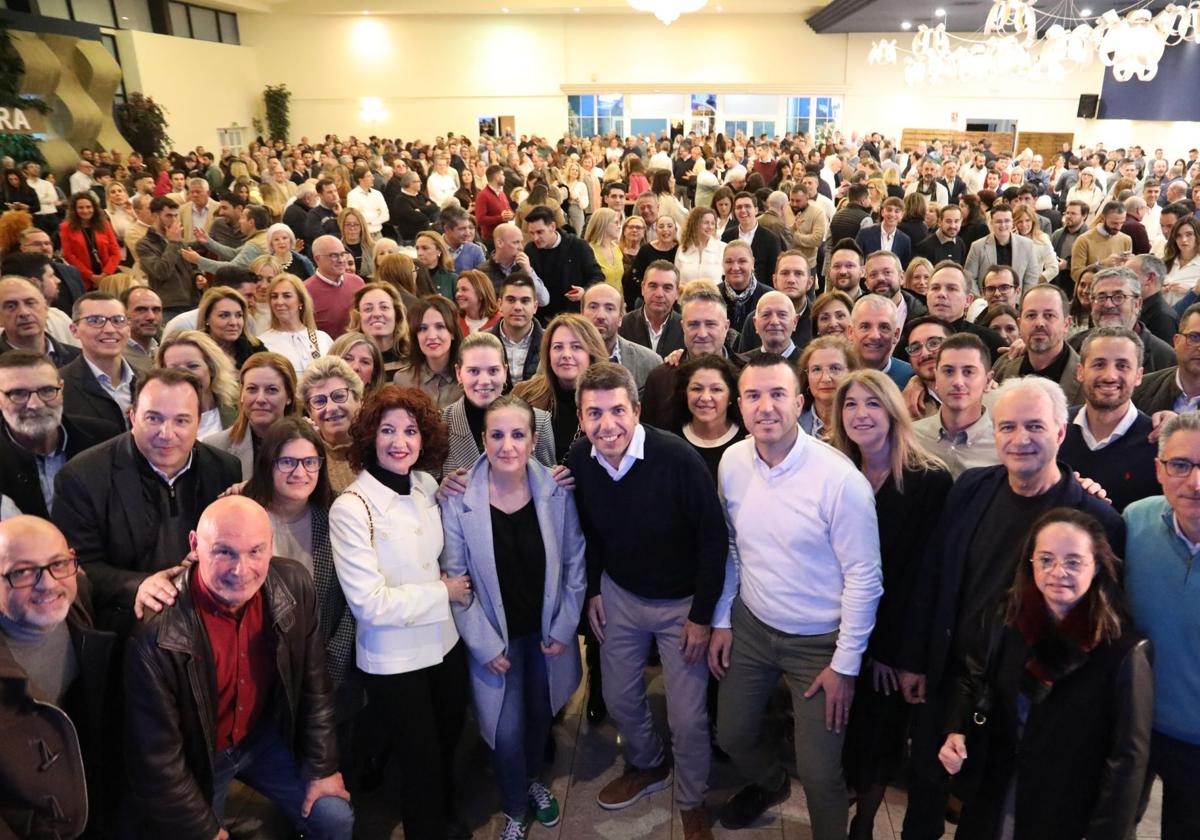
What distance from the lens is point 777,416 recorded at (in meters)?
2.45

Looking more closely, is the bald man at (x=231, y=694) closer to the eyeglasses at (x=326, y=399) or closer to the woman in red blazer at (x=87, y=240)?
the eyeglasses at (x=326, y=399)

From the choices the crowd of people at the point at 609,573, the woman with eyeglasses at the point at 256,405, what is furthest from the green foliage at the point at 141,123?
the woman with eyeglasses at the point at 256,405

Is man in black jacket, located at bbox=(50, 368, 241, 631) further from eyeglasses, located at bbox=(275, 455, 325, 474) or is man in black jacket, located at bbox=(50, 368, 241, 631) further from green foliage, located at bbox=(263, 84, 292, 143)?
green foliage, located at bbox=(263, 84, 292, 143)

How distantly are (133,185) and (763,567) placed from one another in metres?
10.8

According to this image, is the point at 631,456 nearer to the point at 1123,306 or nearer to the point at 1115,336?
the point at 1115,336

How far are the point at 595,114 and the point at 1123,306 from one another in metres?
23.2

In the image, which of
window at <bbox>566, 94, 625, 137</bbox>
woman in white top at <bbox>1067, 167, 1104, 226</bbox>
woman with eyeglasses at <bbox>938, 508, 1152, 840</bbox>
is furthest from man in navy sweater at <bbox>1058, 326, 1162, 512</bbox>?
window at <bbox>566, 94, 625, 137</bbox>

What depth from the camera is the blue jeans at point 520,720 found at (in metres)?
2.80

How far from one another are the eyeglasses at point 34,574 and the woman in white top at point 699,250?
457cm

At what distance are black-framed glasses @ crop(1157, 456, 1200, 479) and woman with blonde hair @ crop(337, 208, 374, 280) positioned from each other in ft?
19.3

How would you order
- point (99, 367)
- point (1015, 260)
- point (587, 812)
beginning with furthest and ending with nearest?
point (1015, 260) < point (99, 367) < point (587, 812)

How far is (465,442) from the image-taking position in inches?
126

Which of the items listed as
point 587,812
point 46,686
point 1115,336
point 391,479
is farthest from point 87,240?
point 1115,336

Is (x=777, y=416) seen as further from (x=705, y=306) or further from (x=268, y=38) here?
(x=268, y=38)
